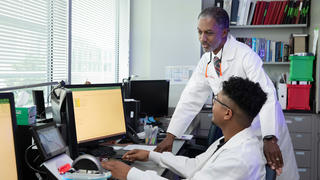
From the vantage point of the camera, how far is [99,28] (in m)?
3.71

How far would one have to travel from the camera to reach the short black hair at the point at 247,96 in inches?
55.7

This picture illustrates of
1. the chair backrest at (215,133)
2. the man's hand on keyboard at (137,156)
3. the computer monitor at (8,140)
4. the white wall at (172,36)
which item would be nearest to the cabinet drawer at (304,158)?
the white wall at (172,36)

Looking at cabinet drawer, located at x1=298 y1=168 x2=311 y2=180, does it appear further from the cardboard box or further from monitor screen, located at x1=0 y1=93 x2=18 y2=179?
monitor screen, located at x1=0 y1=93 x2=18 y2=179

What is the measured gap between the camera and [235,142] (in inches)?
56.1

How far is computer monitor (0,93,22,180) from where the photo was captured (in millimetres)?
1155

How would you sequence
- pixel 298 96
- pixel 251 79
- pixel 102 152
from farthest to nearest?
pixel 298 96, pixel 251 79, pixel 102 152

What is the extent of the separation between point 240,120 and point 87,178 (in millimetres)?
677

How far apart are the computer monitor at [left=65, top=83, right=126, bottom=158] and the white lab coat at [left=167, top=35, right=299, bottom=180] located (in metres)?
0.38

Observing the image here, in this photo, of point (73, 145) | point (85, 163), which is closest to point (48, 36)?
point (73, 145)

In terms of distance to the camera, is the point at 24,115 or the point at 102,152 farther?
the point at 102,152

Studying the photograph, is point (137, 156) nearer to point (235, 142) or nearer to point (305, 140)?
point (235, 142)

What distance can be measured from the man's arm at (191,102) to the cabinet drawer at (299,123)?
1683 mm

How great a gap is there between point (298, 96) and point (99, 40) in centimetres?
229

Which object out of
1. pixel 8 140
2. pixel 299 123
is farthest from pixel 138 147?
pixel 299 123
